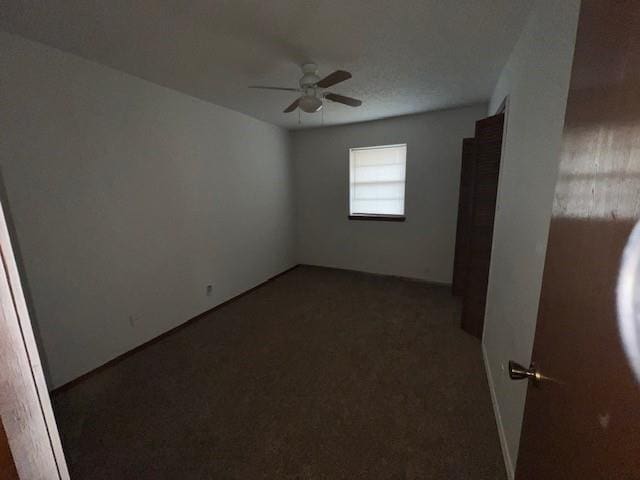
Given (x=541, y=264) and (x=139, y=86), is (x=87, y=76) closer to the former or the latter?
(x=139, y=86)

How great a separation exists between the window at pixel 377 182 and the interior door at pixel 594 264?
3.39 m

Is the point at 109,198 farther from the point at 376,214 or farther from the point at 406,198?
the point at 406,198

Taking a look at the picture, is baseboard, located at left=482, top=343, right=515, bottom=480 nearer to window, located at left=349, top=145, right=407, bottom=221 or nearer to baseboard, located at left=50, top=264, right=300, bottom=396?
window, located at left=349, top=145, right=407, bottom=221

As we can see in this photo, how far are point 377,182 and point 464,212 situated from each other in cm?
143

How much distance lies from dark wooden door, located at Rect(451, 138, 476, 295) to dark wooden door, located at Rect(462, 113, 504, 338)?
0.44 m

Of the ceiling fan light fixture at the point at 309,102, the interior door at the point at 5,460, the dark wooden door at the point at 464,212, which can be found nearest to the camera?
the interior door at the point at 5,460

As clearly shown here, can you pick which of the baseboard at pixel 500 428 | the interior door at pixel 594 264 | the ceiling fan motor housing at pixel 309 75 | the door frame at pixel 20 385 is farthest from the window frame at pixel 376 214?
the door frame at pixel 20 385

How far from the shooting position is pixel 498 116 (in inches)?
79.5

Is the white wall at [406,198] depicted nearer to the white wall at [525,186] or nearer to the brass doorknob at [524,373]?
the white wall at [525,186]

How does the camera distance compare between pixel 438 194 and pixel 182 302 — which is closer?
pixel 182 302

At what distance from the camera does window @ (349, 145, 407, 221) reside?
12.7ft

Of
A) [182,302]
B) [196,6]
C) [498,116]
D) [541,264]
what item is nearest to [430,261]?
[498,116]

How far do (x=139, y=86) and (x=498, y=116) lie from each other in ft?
10.2

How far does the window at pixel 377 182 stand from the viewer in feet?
12.7
